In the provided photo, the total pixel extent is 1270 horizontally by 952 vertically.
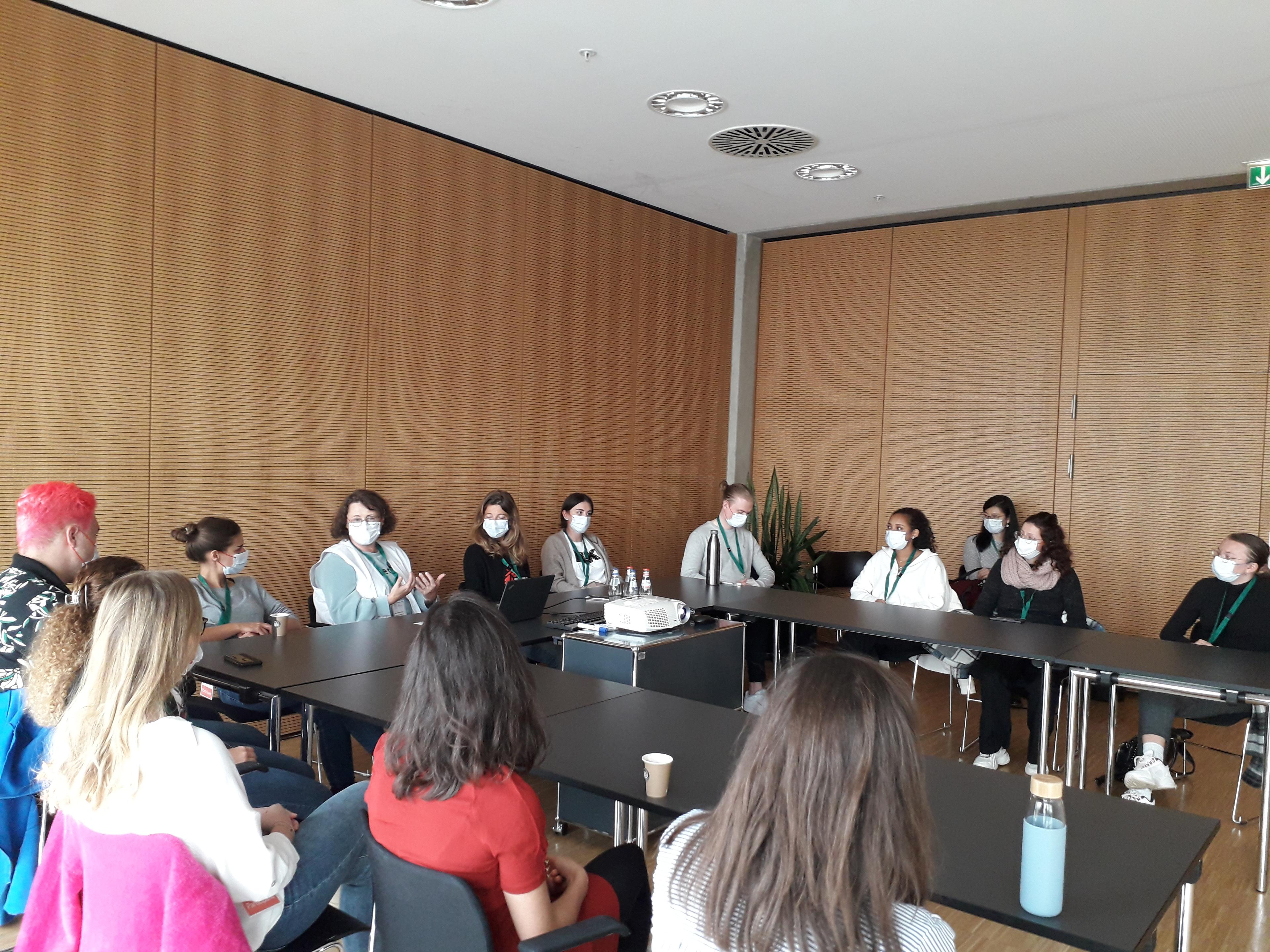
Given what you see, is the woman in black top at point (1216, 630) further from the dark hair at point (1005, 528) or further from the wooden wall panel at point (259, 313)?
the wooden wall panel at point (259, 313)

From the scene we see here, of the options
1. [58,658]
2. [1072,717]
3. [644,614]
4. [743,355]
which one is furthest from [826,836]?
[743,355]

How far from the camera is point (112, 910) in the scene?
1.71 m

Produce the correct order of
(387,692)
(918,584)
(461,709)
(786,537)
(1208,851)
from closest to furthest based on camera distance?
(461,709) → (387,692) → (1208,851) → (918,584) → (786,537)

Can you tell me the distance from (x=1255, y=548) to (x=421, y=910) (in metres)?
4.06

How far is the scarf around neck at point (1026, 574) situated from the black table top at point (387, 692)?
2.61 m

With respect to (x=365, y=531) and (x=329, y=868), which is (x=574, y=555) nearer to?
(x=365, y=531)

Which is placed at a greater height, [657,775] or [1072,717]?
[657,775]

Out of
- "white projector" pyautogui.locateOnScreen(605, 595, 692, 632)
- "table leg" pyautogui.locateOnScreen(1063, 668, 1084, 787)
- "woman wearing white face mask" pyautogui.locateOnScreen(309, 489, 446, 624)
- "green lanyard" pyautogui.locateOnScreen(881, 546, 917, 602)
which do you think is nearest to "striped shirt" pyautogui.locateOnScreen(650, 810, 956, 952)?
"white projector" pyautogui.locateOnScreen(605, 595, 692, 632)

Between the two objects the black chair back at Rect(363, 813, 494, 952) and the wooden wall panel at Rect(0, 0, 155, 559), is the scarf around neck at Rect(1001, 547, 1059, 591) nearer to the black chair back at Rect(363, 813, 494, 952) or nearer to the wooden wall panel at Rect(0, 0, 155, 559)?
the black chair back at Rect(363, 813, 494, 952)

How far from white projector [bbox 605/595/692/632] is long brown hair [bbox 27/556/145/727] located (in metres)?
2.09

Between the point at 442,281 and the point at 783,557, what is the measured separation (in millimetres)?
3241

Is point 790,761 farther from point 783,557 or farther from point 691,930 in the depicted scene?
point 783,557

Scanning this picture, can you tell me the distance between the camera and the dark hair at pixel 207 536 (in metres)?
3.84

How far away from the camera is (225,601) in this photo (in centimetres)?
393
